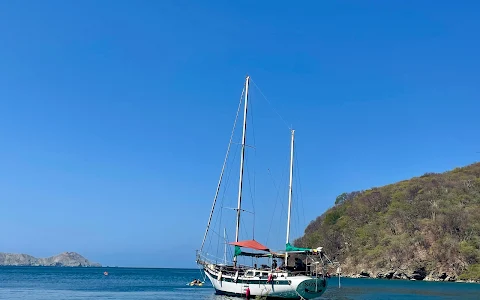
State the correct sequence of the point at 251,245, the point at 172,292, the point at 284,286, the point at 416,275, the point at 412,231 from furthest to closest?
the point at 412,231, the point at 416,275, the point at 172,292, the point at 251,245, the point at 284,286

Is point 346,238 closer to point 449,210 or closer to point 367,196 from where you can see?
point 367,196

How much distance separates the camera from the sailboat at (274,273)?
2067 inches

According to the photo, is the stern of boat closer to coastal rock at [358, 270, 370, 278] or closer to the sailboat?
the sailboat

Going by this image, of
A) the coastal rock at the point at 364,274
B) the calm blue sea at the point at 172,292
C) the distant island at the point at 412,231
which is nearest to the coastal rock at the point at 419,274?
the distant island at the point at 412,231

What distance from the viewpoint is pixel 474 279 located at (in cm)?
13125

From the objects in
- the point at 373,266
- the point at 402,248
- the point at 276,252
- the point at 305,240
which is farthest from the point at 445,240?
the point at 276,252

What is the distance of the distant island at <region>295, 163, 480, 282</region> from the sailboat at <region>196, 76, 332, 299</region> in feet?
306

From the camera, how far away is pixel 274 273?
5331 cm

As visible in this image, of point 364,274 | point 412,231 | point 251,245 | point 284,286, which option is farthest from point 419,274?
point 284,286

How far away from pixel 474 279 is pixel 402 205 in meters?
43.6

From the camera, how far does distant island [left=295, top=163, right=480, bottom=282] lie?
466ft

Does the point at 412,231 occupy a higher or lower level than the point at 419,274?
higher

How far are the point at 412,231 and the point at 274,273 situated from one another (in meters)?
117

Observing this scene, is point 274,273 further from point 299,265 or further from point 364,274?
point 364,274
